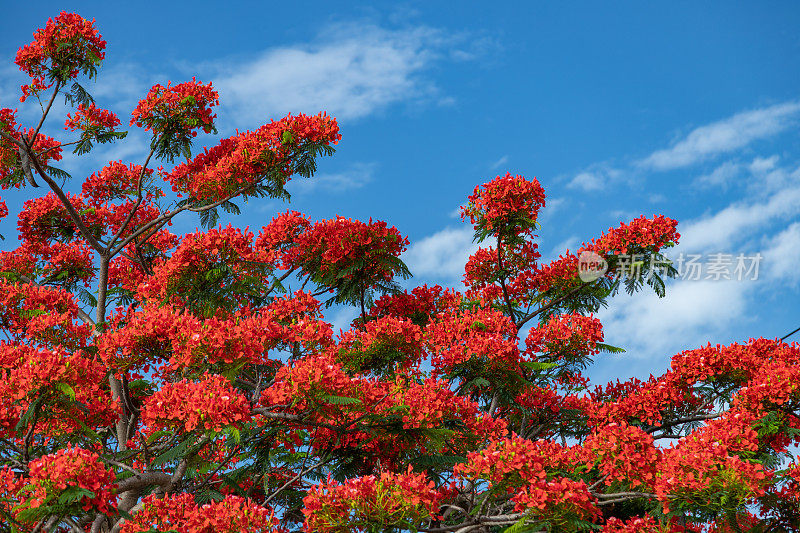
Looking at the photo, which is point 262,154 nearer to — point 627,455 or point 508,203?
point 508,203

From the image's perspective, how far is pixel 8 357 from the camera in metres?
8.08

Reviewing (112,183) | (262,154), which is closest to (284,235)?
(262,154)

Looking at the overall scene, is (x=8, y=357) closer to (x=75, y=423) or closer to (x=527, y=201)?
(x=75, y=423)

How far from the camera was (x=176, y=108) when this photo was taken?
41.0 feet

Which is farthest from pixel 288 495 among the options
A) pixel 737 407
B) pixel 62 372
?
pixel 737 407

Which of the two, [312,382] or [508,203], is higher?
[508,203]

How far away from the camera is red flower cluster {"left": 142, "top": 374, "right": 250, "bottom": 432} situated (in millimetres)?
7137

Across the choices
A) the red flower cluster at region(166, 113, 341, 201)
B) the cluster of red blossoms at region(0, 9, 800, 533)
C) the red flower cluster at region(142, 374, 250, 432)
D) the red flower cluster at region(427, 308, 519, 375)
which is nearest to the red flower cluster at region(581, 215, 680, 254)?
the cluster of red blossoms at region(0, 9, 800, 533)

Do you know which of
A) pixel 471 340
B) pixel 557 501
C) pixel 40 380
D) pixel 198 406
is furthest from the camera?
pixel 471 340

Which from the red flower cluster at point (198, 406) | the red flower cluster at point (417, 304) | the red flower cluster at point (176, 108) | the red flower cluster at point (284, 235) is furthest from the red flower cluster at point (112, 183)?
the red flower cluster at point (198, 406)

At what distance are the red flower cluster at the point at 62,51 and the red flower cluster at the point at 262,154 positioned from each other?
8.81 feet

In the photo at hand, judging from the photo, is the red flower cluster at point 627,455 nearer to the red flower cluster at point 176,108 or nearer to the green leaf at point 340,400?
the green leaf at point 340,400

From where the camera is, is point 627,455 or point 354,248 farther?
point 354,248

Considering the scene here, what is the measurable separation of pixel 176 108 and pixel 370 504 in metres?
8.54
